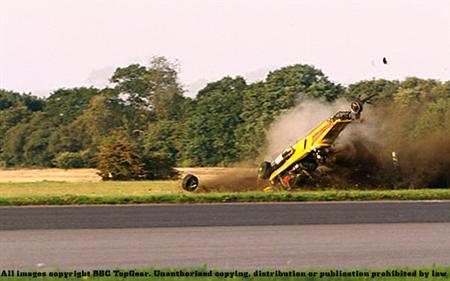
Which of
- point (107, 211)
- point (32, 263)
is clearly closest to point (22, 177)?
point (107, 211)

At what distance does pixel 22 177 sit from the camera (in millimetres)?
56219

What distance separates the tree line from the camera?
57594mm

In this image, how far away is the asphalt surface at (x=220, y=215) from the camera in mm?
24094

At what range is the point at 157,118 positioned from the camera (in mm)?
86625

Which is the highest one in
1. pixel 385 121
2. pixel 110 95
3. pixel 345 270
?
pixel 110 95

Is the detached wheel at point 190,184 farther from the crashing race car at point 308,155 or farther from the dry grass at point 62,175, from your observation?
the dry grass at point 62,175

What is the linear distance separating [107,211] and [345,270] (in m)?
14.3

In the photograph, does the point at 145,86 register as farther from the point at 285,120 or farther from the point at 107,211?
the point at 107,211

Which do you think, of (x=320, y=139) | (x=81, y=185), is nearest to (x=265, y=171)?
(x=320, y=139)

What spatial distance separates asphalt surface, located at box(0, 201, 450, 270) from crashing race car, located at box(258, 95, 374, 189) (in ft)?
25.1

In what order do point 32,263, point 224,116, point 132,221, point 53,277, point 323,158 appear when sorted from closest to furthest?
point 53,277, point 32,263, point 132,221, point 323,158, point 224,116

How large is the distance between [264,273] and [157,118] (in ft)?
238

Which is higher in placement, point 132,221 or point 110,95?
point 110,95

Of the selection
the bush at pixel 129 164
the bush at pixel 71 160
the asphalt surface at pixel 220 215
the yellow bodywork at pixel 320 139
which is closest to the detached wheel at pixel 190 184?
the yellow bodywork at pixel 320 139
